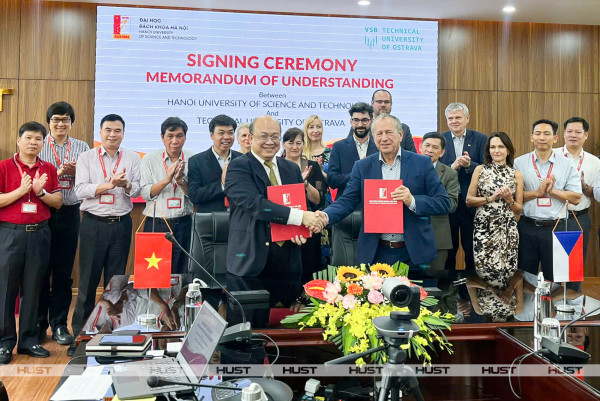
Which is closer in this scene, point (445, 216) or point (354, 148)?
point (445, 216)

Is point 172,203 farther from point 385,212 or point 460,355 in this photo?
point 460,355

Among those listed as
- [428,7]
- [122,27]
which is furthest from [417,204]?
[122,27]

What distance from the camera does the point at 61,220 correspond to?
164 inches

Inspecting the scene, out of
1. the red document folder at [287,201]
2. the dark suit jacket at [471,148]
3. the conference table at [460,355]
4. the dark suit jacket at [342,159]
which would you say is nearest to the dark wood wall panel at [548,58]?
the dark suit jacket at [471,148]

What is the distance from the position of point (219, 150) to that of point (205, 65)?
5.96ft

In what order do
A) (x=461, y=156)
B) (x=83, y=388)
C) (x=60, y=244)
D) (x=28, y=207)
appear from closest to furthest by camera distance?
(x=83, y=388) → (x=28, y=207) → (x=60, y=244) → (x=461, y=156)

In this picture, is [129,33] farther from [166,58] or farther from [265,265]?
[265,265]

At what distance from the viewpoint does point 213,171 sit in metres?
4.23

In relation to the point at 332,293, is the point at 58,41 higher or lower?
higher

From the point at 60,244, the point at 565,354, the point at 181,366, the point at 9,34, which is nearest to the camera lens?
the point at 181,366

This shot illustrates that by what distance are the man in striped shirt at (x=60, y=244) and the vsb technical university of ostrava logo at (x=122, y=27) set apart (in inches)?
64.6

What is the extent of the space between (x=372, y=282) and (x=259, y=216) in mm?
1277

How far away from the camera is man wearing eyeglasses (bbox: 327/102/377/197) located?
421 cm

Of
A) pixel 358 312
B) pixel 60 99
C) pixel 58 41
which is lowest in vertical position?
pixel 358 312
